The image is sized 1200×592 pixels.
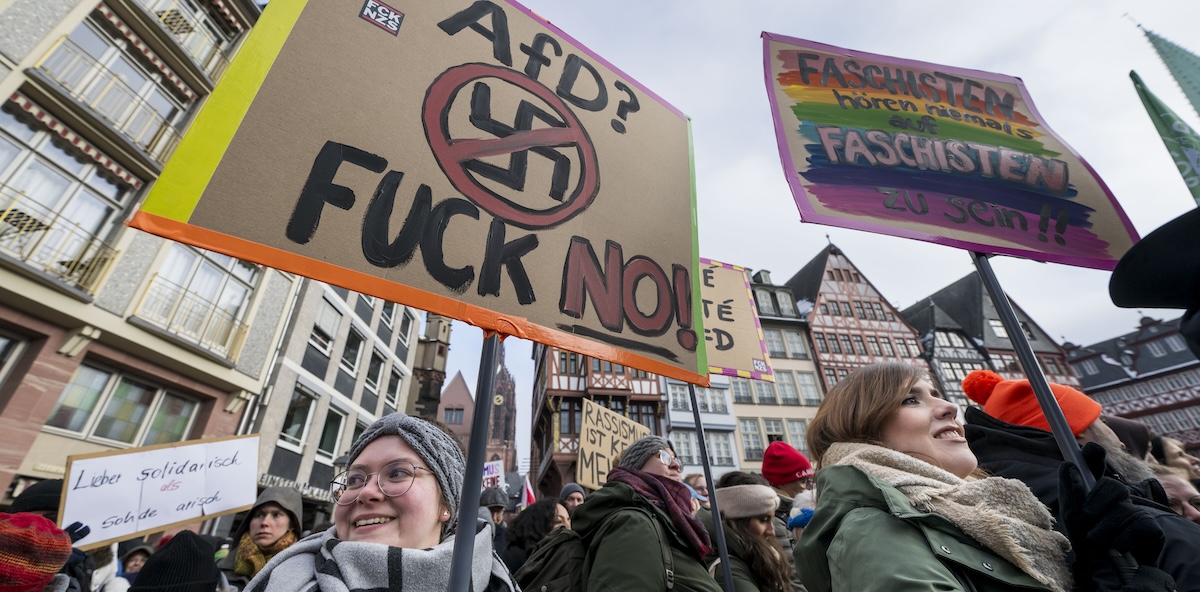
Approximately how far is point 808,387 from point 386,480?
97.9ft


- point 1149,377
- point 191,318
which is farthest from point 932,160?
point 1149,377

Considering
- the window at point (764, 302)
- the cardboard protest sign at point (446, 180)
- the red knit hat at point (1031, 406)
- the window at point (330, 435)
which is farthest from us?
the window at point (764, 302)

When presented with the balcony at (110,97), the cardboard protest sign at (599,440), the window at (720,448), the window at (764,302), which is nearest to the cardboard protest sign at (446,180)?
the cardboard protest sign at (599,440)

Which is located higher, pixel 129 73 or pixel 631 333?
pixel 129 73

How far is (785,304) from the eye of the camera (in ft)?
103

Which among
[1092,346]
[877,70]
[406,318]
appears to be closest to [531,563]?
[877,70]

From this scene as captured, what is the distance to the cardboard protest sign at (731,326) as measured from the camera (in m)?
4.90

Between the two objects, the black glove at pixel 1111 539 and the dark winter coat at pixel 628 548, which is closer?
the black glove at pixel 1111 539

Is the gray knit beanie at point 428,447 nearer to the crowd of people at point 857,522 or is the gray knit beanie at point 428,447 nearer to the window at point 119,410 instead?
the crowd of people at point 857,522

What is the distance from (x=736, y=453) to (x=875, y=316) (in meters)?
13.8

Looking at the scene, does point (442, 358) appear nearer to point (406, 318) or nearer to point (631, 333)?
point (406, 318)

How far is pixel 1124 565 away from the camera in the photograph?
1222 millimetres

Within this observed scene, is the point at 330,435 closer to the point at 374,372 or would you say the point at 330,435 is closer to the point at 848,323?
the point at 374,372

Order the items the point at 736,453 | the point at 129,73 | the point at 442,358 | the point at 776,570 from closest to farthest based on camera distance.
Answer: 1. the point at 776,570
2. the point at 129,73
3. the point at 736,453
4. the point at 442,358
